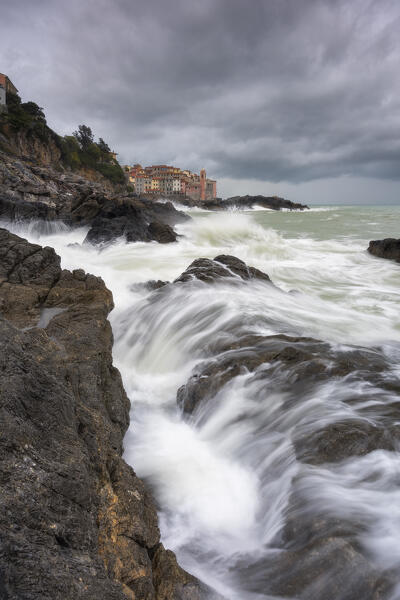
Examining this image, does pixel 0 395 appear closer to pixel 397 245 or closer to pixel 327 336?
pixel 327 336

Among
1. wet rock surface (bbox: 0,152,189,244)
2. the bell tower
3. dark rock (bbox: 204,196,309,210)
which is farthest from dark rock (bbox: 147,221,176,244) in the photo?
the bell tower

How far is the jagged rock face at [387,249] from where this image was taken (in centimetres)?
1457

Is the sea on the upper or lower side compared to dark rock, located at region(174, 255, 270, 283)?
lower

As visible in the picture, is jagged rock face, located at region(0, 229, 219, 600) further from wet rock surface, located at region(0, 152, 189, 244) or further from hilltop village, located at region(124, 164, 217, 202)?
hilltop village, located at region(124, 164, 217, 202)

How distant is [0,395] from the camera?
6.19 ft

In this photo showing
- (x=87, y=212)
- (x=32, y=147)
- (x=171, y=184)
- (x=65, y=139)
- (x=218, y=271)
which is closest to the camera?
(x=218, y=271)

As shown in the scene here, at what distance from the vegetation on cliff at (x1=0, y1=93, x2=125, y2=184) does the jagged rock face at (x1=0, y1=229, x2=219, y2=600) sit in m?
52.6

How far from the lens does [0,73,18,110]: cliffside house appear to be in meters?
47.6

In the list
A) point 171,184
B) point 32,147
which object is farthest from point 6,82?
point 171,184

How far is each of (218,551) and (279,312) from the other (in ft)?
16.7

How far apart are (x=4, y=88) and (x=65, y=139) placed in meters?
14.9

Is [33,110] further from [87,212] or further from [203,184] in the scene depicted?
[203,184]

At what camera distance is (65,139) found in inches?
2486

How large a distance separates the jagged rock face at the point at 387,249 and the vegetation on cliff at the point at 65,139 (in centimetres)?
4742
